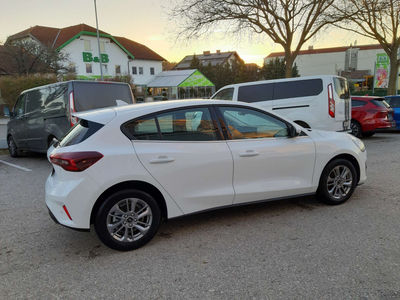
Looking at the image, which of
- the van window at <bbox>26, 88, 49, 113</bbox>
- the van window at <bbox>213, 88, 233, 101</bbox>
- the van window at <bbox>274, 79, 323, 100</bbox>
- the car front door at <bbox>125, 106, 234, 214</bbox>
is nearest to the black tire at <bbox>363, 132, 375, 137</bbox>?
the van window at <bbox>274, 79, 323, 100</bbox>

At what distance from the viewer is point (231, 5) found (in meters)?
16.5

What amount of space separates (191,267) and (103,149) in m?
1.45

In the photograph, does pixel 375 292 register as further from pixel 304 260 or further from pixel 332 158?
pixel 332 158

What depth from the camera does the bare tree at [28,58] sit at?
90.2 ft

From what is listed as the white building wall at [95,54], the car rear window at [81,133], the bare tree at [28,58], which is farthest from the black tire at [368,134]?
the white building wall at [95,54]

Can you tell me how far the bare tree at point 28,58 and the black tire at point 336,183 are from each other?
2891 centimetres

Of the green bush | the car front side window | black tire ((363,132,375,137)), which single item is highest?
the green bush

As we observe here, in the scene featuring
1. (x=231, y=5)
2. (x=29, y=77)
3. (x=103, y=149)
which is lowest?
(x=103, y=149)

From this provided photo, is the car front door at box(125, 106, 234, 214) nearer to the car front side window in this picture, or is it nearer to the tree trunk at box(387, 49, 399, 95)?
the car front side window

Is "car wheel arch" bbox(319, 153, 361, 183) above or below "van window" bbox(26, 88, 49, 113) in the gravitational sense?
below

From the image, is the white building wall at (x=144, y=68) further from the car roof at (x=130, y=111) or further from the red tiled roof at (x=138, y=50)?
the car roof at (x=130, y=111)

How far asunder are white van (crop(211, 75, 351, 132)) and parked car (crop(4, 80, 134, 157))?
13.2 ft

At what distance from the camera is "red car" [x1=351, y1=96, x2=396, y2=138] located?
35.2ft

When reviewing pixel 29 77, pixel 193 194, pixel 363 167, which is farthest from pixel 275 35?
pixel 29 77
